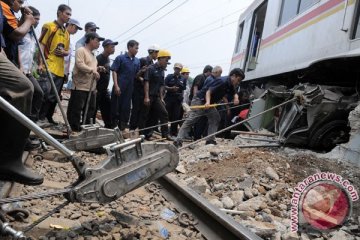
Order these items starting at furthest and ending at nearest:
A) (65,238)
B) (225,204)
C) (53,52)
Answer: (53,52)
(225,204)
(65,238)

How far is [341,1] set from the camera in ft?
16.2

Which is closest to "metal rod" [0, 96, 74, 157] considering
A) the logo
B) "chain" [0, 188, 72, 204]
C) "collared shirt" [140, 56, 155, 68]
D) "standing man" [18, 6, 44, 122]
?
"chain" [0, 188, 72, 204]

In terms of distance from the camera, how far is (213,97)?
7.11 m

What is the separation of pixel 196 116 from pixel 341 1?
10.2 feet

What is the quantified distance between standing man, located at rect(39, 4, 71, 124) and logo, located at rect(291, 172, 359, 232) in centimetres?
363

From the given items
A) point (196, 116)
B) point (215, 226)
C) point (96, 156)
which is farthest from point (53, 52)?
point (215, 226)

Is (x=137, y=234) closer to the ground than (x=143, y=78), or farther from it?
closer to the ground

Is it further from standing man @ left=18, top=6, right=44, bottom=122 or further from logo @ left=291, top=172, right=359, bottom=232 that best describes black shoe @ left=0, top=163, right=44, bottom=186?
standing man @ left=18, top=6, right=44, bottom=122

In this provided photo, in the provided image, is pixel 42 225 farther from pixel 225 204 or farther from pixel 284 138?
pixel 284 138

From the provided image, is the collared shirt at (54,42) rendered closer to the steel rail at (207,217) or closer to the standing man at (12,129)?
the steel rail at (207,217)

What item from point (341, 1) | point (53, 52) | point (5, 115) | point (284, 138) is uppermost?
point (341, 1)

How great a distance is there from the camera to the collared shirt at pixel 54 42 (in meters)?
5.64

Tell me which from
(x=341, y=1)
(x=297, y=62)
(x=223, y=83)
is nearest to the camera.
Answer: (x=341, y=1)

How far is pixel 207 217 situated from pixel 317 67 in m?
3.02
